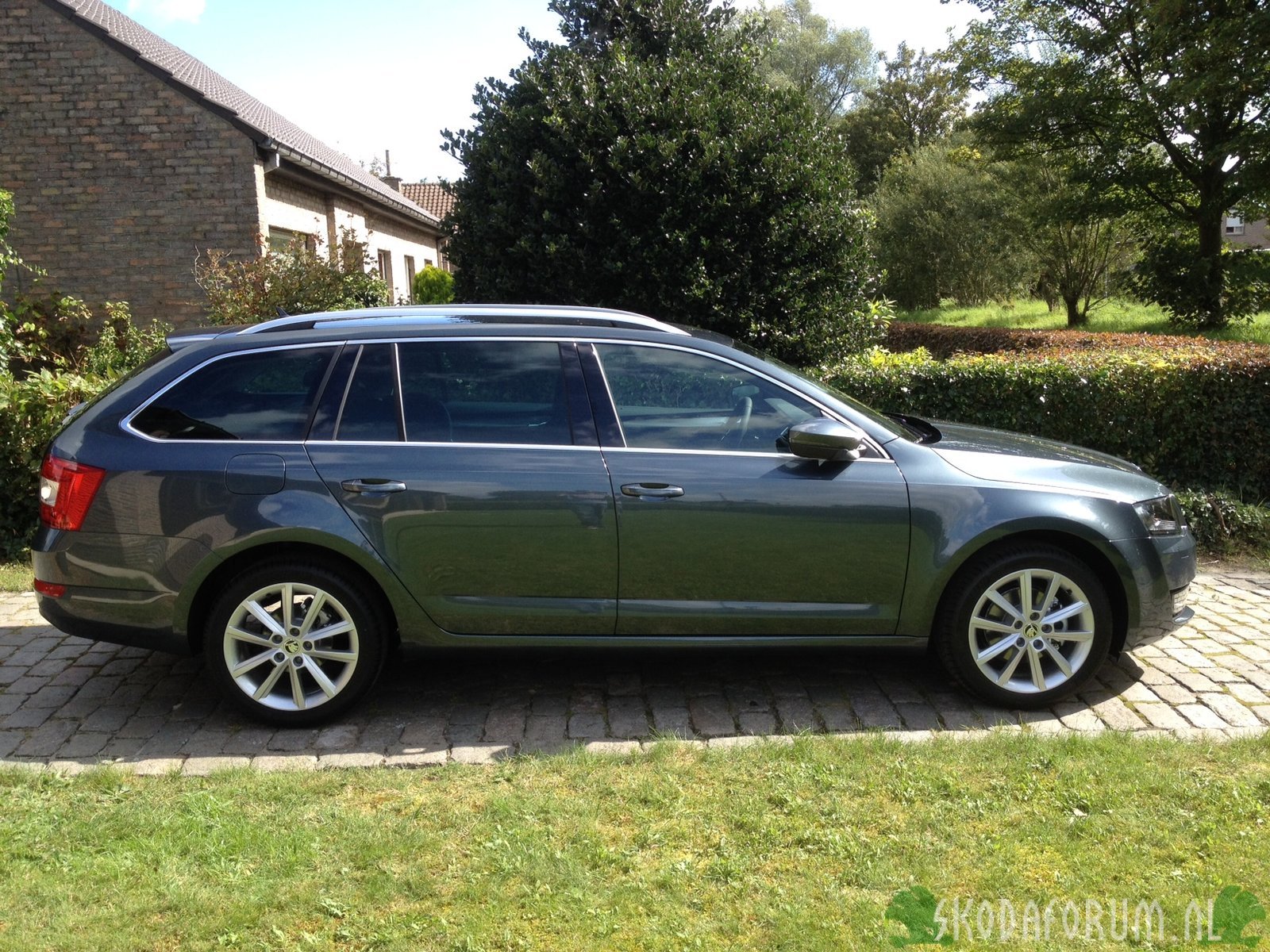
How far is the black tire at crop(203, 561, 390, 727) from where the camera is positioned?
4398 millimetres

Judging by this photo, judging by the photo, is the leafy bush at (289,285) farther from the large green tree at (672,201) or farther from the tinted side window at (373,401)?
the tinted side window at (373,401)

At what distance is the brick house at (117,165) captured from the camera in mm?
13734

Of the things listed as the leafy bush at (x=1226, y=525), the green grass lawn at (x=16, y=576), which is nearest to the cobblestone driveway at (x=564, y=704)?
the green grass lawn at (x=16, y=576)

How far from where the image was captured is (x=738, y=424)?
15.1 ft

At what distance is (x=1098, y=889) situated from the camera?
10.3ft

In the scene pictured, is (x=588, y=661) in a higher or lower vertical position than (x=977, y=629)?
lower

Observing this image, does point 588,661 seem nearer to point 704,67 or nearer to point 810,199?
point 810,199

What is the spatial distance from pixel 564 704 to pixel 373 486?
4.22 feet

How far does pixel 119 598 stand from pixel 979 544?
3.56 meters

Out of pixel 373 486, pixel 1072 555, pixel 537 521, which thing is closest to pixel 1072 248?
pixel 1072 555

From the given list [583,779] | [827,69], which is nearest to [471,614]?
[583,779]

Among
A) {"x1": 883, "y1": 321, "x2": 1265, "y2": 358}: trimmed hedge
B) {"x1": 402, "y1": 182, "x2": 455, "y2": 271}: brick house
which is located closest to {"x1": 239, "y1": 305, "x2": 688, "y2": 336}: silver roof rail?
{"x1": 883, "y1": 321, "x2": 1265, "y2": 358}: trimmed hedge

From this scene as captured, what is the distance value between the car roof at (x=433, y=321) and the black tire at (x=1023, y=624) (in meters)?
1.68

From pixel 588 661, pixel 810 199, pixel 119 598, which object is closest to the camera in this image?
pixel 119 598
